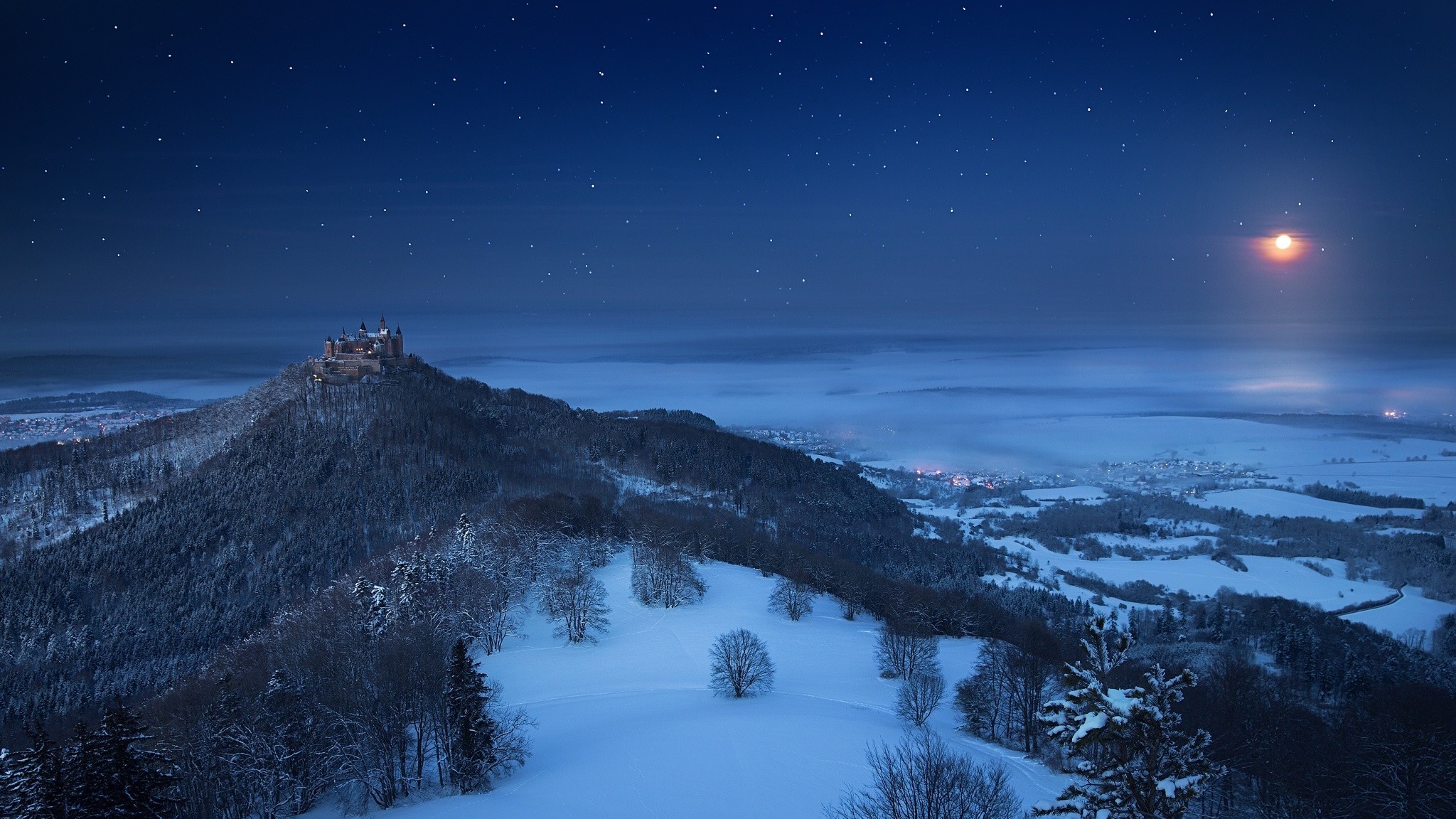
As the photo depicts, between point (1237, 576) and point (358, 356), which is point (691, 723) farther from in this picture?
point (358, 356)

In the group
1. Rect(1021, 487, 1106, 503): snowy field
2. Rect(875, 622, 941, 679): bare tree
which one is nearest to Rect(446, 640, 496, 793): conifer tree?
Rect(875, 622, 941, 679): bare tree

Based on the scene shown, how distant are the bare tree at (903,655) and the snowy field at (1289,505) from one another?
347 feet

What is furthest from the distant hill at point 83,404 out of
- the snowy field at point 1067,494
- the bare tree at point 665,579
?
the snowy field at point 1067,494

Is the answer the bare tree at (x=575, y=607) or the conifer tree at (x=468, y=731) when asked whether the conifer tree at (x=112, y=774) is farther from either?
the bare tree at (x=575, y=607)

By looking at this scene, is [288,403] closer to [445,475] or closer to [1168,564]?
[445,475]

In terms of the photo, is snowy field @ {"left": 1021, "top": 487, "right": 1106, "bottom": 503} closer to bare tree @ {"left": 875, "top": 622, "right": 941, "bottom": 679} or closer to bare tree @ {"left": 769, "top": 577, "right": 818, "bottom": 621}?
bare tree @ {"left": 769, "top": 577, "right": 818, "bottom": 621}

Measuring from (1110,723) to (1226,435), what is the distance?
210 metres

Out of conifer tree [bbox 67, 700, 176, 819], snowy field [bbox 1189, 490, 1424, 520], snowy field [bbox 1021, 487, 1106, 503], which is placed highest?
conifer tree [bbox 67, 700, 176, 819]

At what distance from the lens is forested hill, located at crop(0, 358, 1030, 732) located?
69938 mm

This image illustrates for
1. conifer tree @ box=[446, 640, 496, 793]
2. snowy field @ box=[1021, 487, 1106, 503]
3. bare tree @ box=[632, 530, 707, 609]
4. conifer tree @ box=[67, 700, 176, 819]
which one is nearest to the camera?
conifer tree @ box=[67, 700, 176, 819]

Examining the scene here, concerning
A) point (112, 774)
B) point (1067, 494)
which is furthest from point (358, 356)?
point (1067, 494)

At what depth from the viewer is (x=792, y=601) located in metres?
53.1

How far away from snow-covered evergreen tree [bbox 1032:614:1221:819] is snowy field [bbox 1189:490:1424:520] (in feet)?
426

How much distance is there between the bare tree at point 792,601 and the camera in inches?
2066
